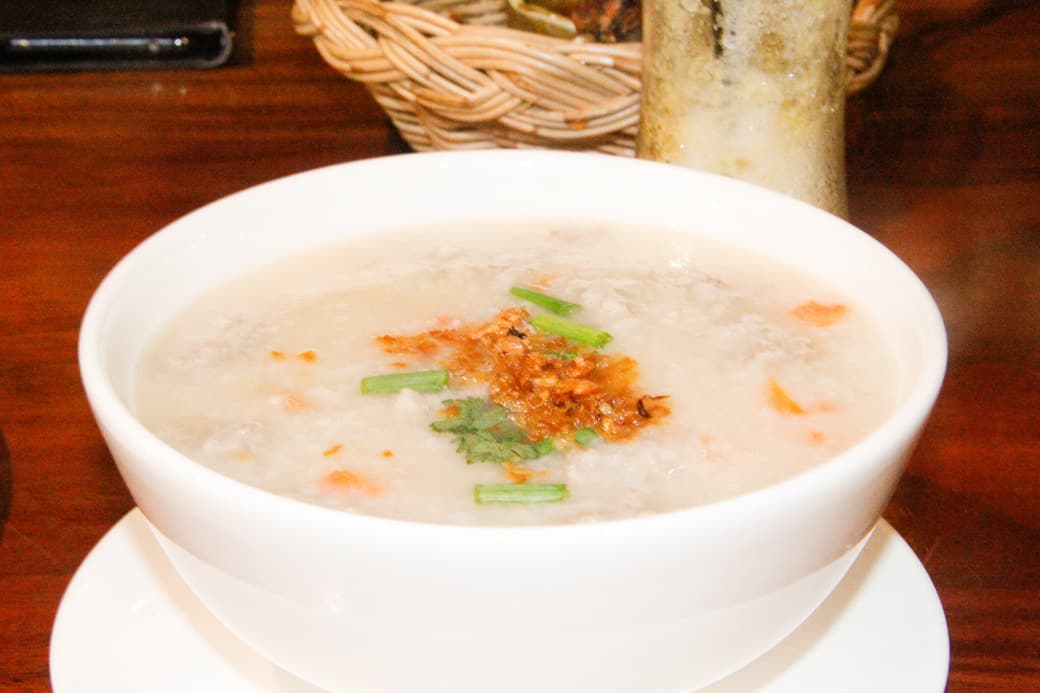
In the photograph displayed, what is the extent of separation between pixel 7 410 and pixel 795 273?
91 cm

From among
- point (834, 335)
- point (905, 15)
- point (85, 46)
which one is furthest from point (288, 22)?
point (834, 335)

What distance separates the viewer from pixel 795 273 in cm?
122

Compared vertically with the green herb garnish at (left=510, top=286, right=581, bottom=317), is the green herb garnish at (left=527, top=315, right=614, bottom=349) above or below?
above

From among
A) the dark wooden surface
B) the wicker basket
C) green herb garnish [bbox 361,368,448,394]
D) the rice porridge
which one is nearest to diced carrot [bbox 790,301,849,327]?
the rice porridge

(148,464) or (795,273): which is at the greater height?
(148,464)

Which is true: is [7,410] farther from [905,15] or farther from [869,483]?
[905,15]

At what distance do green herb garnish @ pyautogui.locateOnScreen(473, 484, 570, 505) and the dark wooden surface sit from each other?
43cm

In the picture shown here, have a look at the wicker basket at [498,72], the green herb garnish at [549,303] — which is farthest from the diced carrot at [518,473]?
the wicker basket at [498,72]

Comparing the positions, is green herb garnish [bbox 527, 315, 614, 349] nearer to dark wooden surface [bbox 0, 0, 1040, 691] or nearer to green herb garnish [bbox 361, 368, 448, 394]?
green herb garnish [bbox 361, 368, 448, 394]

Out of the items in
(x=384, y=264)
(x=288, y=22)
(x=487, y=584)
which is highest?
(x=487, y=584)

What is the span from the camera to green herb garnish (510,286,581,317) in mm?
1173

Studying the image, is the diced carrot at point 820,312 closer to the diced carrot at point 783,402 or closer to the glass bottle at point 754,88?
the diced carrot at point 783,402

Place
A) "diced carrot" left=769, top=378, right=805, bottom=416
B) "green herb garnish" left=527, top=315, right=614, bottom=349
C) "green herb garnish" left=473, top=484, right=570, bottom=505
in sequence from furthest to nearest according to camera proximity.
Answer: "green herb garnish" left=527, top=315, right=614, bottom=349, "diced carrot" left=769, top=378, right=805, bottom=416, "green herb garnish" left=473, top=484, right=570, bottom=505

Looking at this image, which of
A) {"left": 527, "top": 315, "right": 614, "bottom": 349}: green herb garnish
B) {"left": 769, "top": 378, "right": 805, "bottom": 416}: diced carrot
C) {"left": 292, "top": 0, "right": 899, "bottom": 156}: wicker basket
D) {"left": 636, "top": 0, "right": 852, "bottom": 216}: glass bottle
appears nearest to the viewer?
{"left": 769, "top": 378, "right": 805, "bottom": 416}: diced carrot
